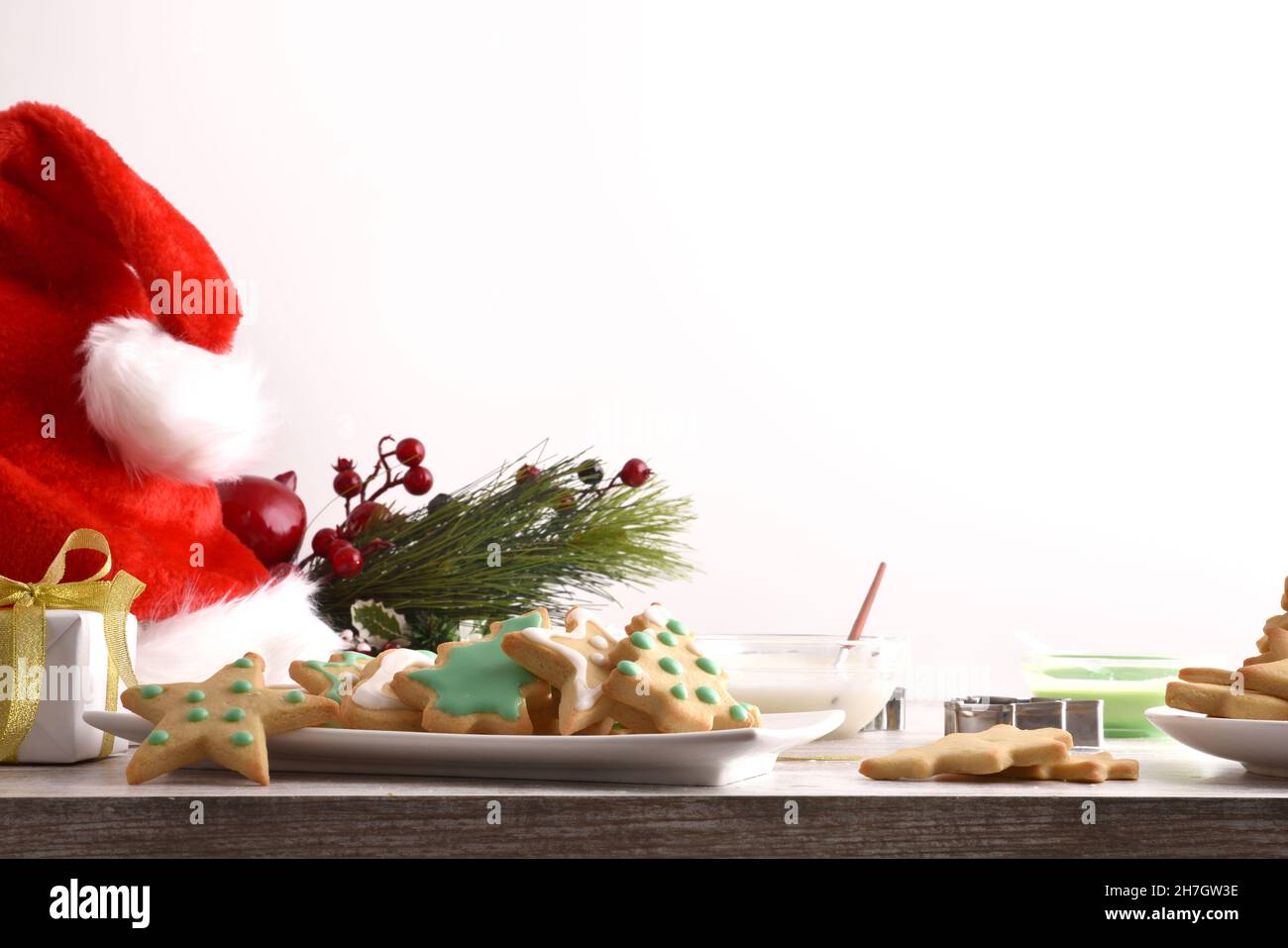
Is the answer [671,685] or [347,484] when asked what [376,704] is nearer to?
[671,685]

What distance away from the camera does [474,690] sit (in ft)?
1.92

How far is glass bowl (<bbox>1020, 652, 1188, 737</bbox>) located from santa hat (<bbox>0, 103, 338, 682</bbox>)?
61cm

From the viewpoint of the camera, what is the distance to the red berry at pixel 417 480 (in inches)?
50.9

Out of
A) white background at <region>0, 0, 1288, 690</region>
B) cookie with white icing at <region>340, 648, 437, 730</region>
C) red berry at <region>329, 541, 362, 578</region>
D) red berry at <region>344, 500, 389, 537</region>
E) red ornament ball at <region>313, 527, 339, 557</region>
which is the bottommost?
cookie with white icing at <region>340, 648, 437, 730</region>

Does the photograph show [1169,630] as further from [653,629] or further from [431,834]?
[431,834]

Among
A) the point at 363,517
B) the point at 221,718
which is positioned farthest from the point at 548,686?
the point at 363,517

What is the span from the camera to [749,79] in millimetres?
1736

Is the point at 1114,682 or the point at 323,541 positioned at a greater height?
the point at 323,541

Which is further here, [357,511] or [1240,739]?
[357,511]

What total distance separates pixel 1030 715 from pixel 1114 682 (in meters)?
0.24

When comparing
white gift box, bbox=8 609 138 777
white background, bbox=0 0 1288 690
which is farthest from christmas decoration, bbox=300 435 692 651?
white gift box, bbox=8 609 138 777

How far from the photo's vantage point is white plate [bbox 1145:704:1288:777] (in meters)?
0.56

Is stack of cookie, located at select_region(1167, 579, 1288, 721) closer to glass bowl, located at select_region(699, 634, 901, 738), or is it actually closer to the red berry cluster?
glass bowl, located at select_region(699, 634, 901, 738)

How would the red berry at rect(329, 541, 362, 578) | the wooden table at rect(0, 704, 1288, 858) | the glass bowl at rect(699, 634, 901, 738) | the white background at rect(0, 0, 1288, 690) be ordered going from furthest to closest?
the white background at rect(0, 0, 1288, 690) → the red berry at rect(329, 541, 362, 578) → the glass bowl at rect(699, 634, 901, 738) → the wooden table at rect(0, 704, 1288, 858)
